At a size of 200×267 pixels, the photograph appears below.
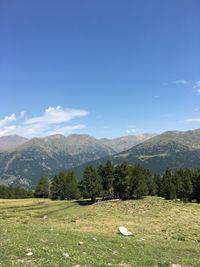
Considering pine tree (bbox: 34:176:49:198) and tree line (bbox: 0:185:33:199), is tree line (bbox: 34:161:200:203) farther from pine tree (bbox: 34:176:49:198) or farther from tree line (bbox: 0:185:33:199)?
tree line (bbox: 0:185:33:199)

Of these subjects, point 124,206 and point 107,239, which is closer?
point 107,239

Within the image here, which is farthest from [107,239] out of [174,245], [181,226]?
[181,226]

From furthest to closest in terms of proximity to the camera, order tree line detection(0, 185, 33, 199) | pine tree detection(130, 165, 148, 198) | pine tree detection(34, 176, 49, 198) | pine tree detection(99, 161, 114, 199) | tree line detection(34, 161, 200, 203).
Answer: tree line detection(0, 185, 33, 199) → pine tree detection(34, 176, 49, 198) → pine tree detection(99, 161, 114, 199) → tree line detection(34, 161, 200, 203) → pine tree detection(130, 165, 148, 198)

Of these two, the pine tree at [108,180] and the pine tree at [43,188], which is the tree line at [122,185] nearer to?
the pine tree at [108,180]

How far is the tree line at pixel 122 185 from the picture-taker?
11269 centimetres

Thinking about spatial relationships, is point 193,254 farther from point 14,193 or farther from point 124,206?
point 14,193

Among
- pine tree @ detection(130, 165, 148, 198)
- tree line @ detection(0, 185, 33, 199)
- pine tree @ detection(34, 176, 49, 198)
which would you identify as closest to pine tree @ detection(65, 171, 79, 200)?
pine tree @ detection(130, 165, 148, 198)

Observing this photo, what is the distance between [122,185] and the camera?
115 m

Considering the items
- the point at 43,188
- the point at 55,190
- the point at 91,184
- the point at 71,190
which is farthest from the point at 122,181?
the point at 43,188

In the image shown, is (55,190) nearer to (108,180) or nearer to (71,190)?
(71,190)

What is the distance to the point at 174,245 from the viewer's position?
115 feet

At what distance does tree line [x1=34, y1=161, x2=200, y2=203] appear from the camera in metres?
113

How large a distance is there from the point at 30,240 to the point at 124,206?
57.1 m

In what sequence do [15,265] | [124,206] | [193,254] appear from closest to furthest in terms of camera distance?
[15,265], [193,254], [124,206]
